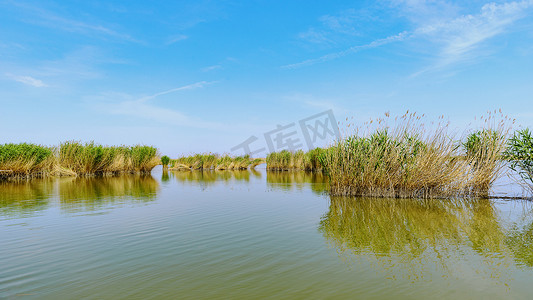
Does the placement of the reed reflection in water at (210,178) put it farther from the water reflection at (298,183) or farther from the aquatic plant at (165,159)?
the aquatic plant at (165,159)

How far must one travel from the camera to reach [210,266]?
419cm

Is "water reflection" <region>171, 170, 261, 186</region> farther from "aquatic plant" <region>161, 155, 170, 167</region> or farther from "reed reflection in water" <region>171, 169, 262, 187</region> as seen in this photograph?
"aquatic plant" <region>161, 155, 170, 167</region>

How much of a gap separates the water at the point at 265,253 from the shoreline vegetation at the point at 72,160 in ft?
47.2

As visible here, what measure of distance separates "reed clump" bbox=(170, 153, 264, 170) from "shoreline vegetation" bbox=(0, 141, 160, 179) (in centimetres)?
679

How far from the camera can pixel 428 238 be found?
5.67 metres

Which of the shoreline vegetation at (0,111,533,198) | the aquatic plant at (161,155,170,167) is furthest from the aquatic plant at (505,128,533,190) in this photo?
the aquatic plant at (161,155,170,167)

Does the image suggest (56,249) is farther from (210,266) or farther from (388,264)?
(388,264)

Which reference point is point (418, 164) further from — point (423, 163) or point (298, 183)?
point (298, 183)

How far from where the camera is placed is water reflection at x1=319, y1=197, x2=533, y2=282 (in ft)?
14.2

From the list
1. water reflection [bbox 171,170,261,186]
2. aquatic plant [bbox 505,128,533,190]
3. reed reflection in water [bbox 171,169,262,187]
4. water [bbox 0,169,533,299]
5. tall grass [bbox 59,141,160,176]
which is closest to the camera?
water [bbox 0,169,533,299]

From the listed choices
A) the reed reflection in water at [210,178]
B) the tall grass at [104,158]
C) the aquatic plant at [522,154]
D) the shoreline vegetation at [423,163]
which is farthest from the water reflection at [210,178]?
the aquatic plant at [522,154]

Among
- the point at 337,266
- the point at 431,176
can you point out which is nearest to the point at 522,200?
the point at 431,176

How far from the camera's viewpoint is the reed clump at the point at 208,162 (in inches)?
1487

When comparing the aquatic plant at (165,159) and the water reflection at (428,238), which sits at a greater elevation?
the aquatic plant at (165,159)
